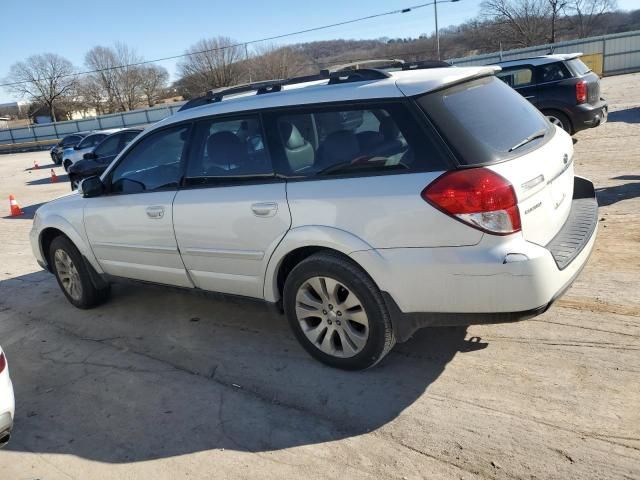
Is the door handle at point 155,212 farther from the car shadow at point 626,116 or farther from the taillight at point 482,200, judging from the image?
the car shadow at point 626,116

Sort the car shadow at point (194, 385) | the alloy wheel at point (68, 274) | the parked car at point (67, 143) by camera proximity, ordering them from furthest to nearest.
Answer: the parked car at point (67, 143) < the alloy wheel at point (68, 274) < the car shadow at point (194, 385)

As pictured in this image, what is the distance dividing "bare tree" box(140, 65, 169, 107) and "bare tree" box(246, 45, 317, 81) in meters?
22.0

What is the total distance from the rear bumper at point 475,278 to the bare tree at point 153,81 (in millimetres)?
88388

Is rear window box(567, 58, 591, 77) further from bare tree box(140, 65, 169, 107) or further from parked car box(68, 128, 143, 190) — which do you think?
bare tree box(140, 65, 169, 107)

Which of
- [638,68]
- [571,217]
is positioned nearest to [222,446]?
[571,217]

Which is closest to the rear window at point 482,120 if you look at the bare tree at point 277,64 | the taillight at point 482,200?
the taillight at point 482,200

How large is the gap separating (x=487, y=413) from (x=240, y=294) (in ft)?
6.33

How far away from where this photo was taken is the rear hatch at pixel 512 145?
2.99 m

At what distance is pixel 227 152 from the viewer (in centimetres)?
400

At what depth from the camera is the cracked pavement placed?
282 cm

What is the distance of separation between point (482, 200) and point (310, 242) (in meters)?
1.11

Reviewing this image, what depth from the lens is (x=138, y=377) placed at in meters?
4.03

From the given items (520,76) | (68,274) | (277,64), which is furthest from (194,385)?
(277,64)

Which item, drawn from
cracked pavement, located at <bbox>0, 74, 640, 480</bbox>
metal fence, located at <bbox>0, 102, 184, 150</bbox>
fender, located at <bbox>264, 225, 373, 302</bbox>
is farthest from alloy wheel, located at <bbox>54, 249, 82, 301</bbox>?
metal fence, located at <bbox>0, 102, 184, 150</bbox>
